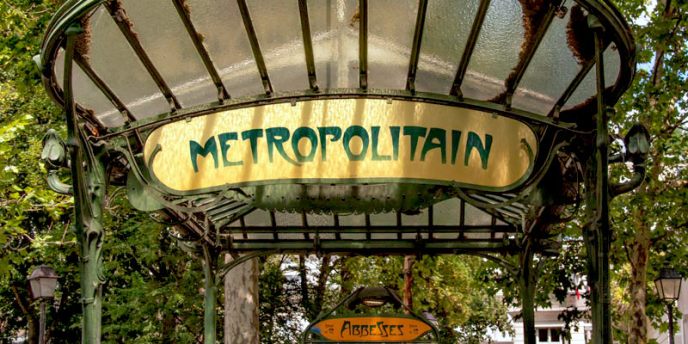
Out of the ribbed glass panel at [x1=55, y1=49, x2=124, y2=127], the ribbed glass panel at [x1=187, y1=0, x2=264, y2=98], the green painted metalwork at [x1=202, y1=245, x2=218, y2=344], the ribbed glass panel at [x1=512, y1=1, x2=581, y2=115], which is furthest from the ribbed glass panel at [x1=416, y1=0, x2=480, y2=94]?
the green painted metalwork at [x1=202, y1=245, x2=218, y2=344]

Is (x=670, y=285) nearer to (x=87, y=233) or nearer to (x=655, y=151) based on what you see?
(x=655, y=151)

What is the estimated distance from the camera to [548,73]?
5754 millimetres

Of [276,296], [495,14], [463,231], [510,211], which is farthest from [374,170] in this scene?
[276,296]

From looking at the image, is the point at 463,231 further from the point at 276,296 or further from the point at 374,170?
the point at 276,296

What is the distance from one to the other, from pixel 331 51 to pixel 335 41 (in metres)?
0.10

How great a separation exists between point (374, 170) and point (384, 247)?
322 centimetres

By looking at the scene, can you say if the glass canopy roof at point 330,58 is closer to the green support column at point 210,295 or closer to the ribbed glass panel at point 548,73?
the ribbed glass panel at point 548,73

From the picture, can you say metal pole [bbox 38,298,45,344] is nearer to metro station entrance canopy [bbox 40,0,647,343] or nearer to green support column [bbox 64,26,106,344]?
metro station entrance canopy [bbox 40,0,647,343]

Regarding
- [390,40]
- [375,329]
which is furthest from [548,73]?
[375,329]

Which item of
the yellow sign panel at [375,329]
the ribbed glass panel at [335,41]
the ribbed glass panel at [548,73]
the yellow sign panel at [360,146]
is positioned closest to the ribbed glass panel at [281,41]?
the ribbed glass panel at [335,41]

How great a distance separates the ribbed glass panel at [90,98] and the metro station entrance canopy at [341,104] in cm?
2

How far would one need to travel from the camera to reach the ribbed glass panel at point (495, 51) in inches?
209

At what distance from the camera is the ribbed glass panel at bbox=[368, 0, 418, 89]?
5.27 meters

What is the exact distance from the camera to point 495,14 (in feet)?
17.6
